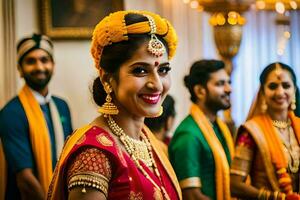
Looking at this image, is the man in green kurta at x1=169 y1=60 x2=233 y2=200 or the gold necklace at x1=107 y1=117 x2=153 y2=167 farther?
the man in green kurta at x1=169 y1=60 x2=233 y2=200

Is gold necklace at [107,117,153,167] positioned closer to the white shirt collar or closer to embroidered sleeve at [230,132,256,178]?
embroidered sleeve at [230,132,256,178]

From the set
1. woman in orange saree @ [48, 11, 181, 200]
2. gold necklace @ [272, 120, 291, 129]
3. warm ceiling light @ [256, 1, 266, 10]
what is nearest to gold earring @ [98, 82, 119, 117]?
woman in orange saree @ [48, 11, 181, 200]

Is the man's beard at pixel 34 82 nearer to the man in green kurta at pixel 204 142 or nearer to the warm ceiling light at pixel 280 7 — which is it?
the man in green kurta at pixel 204 142

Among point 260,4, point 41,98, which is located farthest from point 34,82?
point 260,4

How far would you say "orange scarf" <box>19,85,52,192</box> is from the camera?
11.5 feet

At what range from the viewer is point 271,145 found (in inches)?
121

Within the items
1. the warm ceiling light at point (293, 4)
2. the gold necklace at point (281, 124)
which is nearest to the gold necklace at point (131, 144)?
the gold necklace at point (281, 124)

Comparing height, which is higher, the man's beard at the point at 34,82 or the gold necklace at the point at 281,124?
the man's beard at the point at 34,82

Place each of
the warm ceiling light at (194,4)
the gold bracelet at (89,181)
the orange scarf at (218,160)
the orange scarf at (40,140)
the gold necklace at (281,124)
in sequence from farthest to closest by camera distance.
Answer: the warm ceiling light at (194,4) → the orange scarf at (40,140) → the orange scarf at (218,160) → the gold necklace at (281,124) → the gold bracelet at (89,181)

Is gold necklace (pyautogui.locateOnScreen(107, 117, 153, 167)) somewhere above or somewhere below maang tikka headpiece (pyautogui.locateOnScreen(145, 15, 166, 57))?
below

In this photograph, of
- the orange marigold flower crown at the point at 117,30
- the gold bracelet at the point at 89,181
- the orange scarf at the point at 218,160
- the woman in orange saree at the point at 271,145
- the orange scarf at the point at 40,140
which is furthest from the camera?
the orange scarf at the point at 40,140

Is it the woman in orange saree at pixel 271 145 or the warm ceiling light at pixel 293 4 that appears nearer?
the woman in orange saree at pixel 271 145

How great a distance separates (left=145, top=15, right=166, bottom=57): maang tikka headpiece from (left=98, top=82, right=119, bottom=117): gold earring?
0.17 metres

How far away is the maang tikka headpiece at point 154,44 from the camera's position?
188 centimetres
